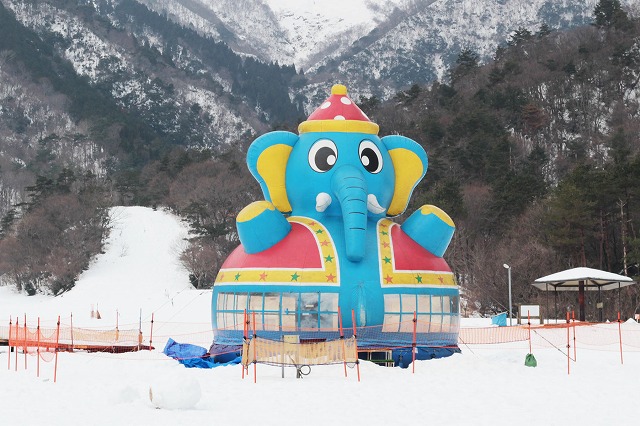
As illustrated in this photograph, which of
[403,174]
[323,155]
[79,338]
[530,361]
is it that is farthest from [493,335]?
[79,338]

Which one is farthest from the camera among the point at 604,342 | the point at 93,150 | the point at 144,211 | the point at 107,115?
the point at 107,115

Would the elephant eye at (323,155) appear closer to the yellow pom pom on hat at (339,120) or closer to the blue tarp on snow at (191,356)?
the yellow pom pom on hat at (339,120)

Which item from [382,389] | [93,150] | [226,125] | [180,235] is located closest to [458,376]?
[382,389]

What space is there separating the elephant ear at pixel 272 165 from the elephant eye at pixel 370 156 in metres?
1.88

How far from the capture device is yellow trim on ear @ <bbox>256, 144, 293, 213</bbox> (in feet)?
77.3

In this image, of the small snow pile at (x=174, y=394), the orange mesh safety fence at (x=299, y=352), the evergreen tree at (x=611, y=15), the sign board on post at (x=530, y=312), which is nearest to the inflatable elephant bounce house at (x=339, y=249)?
the orange mesh safety fence at (x=299, y=352)

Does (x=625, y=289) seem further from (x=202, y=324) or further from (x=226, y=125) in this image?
(x=226, y=125)

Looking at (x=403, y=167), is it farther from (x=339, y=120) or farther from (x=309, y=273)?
(x=309, y=273)

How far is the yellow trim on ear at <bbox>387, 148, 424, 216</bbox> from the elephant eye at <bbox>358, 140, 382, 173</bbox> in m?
0.87

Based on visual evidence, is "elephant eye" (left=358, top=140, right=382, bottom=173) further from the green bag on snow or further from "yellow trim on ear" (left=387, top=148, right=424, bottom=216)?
the green bag on snow

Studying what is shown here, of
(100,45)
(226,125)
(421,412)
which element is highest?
(100,45)

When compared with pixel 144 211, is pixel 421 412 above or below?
below

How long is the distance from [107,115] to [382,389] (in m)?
126

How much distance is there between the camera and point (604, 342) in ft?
104
